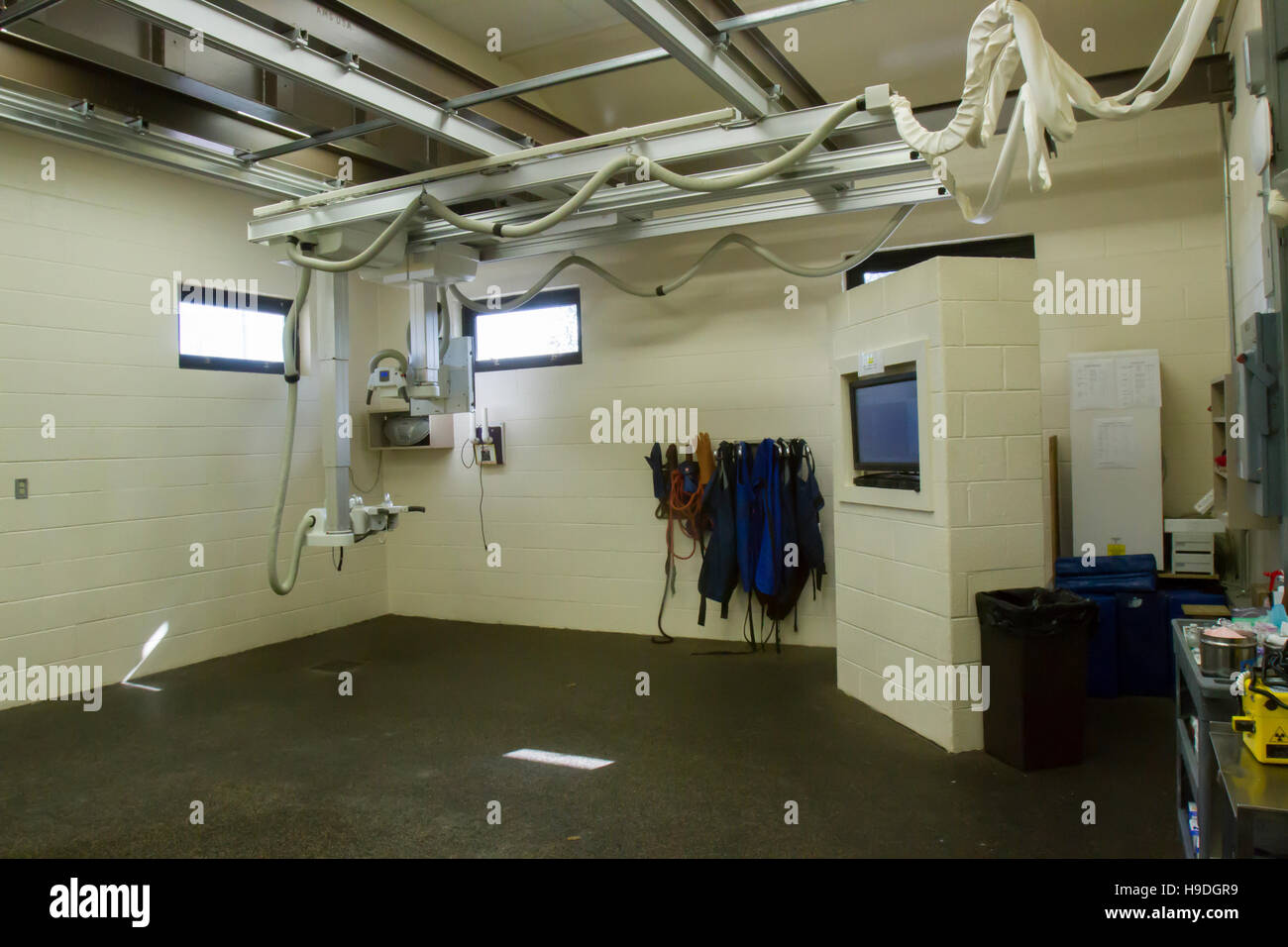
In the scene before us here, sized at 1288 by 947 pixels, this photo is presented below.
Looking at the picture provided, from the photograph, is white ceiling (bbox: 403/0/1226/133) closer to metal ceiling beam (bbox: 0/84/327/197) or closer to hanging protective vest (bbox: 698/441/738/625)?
metal ceiling beam (bbox: 0/84/327/197)

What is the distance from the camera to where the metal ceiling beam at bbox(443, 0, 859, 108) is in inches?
126

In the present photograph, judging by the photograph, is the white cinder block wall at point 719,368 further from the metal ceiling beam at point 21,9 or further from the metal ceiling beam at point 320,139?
the metal ceiling beam at point 21,9

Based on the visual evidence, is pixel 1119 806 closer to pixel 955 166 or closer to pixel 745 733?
pixel 745 733

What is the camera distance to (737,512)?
529 centimetres

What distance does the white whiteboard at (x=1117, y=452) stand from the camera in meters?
4.39

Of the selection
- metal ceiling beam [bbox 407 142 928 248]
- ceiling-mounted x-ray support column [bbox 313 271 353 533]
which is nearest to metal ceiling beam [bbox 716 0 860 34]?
metal ceiling beam [bbox 407 142 928 248]

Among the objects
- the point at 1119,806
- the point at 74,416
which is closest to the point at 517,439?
the point at 74,416

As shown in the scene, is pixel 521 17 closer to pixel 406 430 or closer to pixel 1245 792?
pixel 406 430

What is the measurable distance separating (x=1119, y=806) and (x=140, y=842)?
11.2ft

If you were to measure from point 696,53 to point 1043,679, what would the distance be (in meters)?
2.73

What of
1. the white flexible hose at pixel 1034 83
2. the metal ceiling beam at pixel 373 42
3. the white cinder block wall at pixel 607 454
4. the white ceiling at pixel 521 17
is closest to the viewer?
the white flexible hose at pixel 1034 83

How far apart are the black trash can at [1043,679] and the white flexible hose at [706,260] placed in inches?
84.9

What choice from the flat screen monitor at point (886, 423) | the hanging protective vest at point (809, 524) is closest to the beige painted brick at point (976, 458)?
the flat screen monitor at point (886, 423)

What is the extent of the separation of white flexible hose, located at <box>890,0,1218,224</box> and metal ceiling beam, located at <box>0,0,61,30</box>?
286 centimetres
